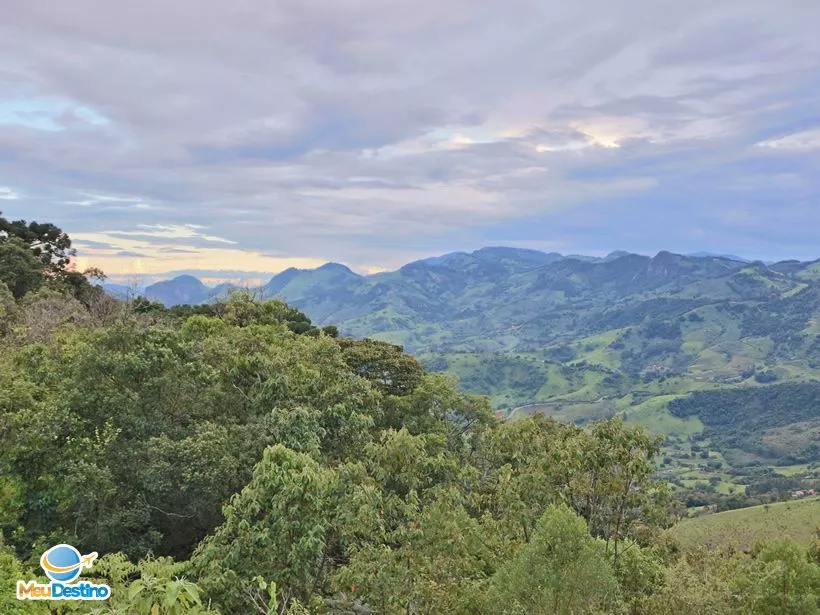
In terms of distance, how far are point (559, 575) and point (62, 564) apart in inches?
443

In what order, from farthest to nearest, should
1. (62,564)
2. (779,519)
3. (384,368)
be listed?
(779,519)
(384,368)
(62,564)

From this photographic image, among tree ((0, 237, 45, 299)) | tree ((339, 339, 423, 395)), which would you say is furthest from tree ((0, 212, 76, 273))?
tree ((339, 339, 423, 395))

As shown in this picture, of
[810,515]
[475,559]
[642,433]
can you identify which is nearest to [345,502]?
[475,559]

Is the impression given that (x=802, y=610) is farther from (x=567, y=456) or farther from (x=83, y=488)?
(x=83, y=488)

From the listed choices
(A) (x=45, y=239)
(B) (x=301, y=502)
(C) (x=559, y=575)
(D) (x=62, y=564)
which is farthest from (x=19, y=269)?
(C) (x=559, y=575)

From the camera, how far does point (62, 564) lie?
762 cm

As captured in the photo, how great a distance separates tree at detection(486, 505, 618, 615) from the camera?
45.5 feet

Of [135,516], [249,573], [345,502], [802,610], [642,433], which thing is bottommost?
[802,610]

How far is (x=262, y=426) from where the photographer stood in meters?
22.8

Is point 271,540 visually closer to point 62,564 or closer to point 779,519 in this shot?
point 62,564

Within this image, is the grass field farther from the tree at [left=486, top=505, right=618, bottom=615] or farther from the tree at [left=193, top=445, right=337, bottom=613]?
the tree at [left=193, top=445, right=337, bottom=613]

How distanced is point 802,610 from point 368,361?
34.2 metres

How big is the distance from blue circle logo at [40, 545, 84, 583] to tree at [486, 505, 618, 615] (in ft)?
33.2

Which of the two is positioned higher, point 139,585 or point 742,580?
point 139,585
